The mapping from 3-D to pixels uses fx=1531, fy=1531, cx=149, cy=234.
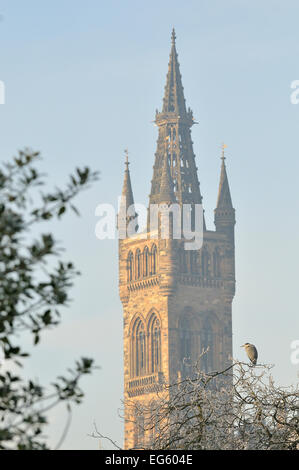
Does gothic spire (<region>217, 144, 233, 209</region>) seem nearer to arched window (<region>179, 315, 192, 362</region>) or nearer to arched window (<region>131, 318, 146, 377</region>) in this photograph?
arched window (<region>179, 315, 192, 362</region>)

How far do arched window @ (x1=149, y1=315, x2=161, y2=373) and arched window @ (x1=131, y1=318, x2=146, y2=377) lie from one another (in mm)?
775

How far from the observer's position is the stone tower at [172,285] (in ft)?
390

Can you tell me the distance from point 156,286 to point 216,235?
6.73 meters

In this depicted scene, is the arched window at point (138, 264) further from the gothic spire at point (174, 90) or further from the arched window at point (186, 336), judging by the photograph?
the gothic spire at point (174, 90)

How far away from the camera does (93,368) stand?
9.42 metres

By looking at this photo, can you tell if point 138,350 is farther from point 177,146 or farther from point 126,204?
point 177,146

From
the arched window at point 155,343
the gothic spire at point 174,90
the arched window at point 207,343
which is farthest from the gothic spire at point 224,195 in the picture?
the arched window at point 155,343

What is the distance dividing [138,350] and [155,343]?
5.75 ft

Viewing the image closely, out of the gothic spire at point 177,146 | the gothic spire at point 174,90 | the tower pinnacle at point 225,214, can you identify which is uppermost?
the gothic spire at point 174,90

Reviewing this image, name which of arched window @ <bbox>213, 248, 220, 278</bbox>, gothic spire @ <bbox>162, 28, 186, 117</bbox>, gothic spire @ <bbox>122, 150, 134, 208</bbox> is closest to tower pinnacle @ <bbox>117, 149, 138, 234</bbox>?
gothic spire @ <bbox>122, 150, 134, 208</bbox>

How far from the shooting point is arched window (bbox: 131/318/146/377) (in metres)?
121

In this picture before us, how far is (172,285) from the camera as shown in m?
118

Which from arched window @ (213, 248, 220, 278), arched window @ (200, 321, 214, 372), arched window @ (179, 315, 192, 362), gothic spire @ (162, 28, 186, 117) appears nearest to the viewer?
arched window @ (179, 315, 192, 362)
